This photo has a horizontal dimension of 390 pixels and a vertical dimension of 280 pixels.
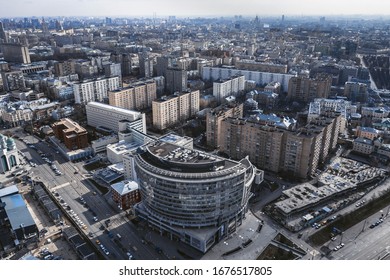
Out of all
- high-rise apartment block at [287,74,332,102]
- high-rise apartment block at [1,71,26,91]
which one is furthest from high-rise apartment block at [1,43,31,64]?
high-rise apartment block at [287,74,332,102]

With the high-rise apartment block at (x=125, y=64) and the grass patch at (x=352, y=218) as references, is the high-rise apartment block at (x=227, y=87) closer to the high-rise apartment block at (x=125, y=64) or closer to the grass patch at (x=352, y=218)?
the high-rise apartment block at (x=125, y=64)

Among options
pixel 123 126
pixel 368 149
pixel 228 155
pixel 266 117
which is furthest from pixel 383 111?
pixel 123 126

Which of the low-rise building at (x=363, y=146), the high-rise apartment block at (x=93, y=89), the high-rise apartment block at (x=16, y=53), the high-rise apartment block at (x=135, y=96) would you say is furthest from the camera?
the high-rise apartment block at (x=16, y=53)

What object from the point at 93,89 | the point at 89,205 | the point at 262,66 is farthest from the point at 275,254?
the point at 262,66

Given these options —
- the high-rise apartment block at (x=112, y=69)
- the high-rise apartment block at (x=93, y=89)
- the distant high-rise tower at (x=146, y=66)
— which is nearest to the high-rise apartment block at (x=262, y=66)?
the distant high-rise tower at (x=146, y=66)

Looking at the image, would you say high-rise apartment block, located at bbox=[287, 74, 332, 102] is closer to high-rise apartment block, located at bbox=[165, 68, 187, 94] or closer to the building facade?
high-rise apartment block, located at bbox=[165, 68, 187, 94]

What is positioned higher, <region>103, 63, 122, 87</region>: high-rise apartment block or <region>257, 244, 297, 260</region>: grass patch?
<region>103, 63, 122, 87</region>: high-rise apartment block
